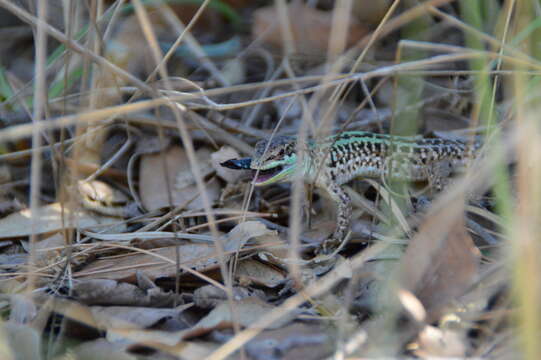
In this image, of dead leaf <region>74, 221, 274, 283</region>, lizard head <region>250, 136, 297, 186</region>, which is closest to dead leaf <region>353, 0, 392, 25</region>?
lizard head <region>250, 136, 297, 186</region>

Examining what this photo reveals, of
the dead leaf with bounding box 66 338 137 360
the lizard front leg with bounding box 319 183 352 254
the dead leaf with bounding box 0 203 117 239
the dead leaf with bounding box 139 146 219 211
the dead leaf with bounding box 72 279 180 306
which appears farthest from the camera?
the dead leaf with bounding box 139 146 219 211

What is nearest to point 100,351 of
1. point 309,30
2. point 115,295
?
point 115,295

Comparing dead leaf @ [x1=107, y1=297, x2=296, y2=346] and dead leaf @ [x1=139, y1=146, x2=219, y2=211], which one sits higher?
dead leaf @ [x1=139, y1=146, x2=219, y2=211]

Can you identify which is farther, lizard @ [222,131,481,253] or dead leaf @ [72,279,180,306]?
lizard @ [222,131,481,253]

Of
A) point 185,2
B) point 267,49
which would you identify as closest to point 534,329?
point 267,49

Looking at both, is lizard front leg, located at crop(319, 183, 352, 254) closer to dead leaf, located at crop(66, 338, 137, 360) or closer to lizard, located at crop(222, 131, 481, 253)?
lizard, located at crop(222, 131, 481, 253)

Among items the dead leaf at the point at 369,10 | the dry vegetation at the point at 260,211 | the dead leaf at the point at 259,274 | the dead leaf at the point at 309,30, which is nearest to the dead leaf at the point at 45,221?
the dry vegetation at the point at 260,211

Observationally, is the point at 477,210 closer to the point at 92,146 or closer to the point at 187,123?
the point at 187,123
